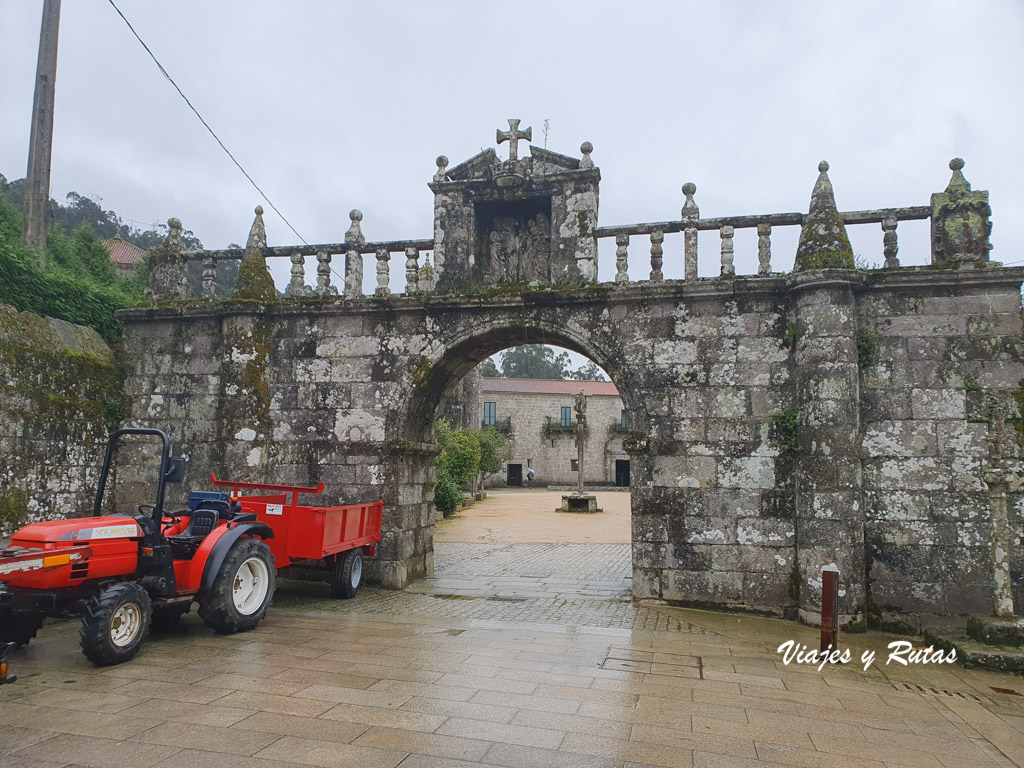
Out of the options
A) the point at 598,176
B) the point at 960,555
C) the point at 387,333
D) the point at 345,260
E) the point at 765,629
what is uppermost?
the point at 598,176

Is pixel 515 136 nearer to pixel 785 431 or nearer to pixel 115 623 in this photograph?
pixel 785 431

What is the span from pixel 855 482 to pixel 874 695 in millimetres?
2691

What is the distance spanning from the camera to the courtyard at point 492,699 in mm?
3617

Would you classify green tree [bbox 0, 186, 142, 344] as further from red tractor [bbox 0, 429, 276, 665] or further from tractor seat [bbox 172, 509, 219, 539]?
tractor seat [bbox 172, 509, 219, 539]

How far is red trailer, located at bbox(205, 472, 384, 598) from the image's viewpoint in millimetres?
7062

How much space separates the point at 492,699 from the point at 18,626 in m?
3.59

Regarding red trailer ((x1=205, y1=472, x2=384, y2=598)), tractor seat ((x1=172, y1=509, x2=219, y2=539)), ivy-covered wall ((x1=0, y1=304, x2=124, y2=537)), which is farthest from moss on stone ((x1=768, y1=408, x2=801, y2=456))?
ivy-covered wall ((x1=0, y1=304, x2=124, y2=537))

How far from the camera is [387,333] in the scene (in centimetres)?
886

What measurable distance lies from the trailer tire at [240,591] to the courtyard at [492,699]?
0.51 ft

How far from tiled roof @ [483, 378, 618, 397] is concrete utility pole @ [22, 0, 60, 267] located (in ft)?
102

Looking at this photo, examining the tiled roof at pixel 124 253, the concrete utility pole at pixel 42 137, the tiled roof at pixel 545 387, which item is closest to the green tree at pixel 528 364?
the tiled roof at pixel 545 387

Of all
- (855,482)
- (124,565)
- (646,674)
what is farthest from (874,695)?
(124,565)

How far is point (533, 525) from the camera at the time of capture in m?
18.9

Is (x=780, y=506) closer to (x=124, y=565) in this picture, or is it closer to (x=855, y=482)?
(x=855, y=482)
